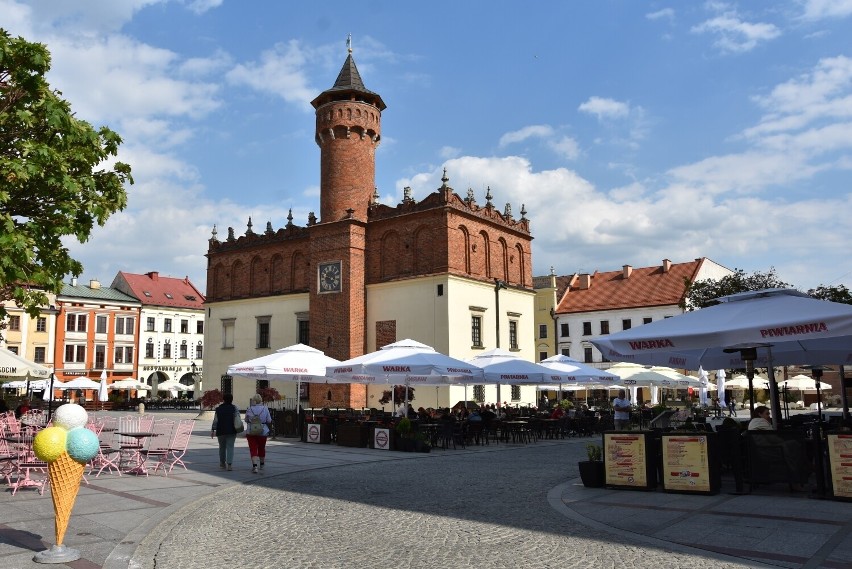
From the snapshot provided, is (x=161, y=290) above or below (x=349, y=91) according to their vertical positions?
below

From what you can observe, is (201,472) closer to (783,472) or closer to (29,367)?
(29,367)

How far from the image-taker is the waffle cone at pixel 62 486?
6.46 metres

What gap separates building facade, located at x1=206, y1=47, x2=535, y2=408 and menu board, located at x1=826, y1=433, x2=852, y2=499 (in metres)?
25.3

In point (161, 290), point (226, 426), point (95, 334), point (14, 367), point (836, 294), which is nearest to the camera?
point (226, 426)

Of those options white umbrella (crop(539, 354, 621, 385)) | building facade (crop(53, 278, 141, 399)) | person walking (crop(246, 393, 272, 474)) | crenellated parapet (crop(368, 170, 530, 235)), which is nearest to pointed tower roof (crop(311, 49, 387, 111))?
crenellated parapet (crop(368, 170, 530, 235))

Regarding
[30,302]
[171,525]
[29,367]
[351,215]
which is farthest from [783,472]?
[351,215]

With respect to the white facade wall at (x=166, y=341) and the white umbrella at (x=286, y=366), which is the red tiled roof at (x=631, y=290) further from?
the white umbrella at (x=286, y=366)

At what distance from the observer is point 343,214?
38.8 metres

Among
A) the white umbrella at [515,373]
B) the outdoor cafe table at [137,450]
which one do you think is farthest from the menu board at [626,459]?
the white umbrella at [515,373]

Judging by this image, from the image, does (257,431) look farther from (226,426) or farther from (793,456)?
(793,456)

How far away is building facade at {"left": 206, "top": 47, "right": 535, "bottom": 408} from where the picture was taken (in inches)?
1405

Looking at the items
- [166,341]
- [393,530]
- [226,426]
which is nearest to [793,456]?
[393,530]

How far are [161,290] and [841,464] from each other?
224ft

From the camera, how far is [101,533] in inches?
305
